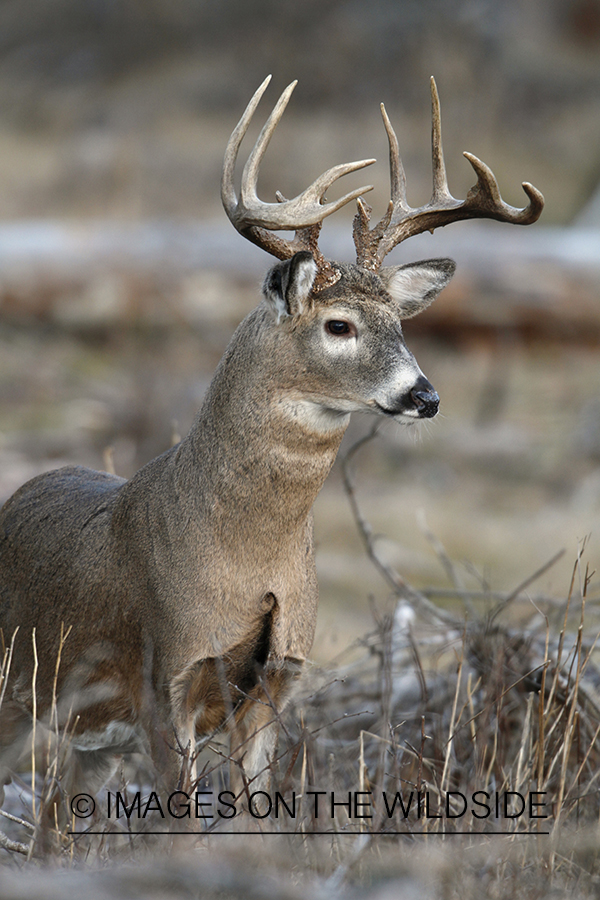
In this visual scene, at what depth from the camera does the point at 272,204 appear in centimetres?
374

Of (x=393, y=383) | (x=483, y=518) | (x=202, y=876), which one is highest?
(x=483, y=518)

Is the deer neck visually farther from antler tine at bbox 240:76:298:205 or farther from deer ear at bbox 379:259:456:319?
deer ear at bbox 379:259:456:319

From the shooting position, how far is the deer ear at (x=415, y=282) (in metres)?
4.30

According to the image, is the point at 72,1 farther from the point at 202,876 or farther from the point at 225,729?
the point at 202,876

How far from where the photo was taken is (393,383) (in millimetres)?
3748

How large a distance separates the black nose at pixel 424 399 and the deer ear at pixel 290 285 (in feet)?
1.63

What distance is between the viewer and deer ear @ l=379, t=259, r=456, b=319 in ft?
14.1

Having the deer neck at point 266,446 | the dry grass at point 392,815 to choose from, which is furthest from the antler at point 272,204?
the dry grass at point 392,815

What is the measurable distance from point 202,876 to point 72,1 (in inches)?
1039

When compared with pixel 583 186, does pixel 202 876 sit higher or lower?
lower

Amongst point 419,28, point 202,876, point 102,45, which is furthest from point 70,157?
point 202,876

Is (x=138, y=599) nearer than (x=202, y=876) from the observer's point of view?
No

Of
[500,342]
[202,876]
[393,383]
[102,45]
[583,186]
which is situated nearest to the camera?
[202,876]

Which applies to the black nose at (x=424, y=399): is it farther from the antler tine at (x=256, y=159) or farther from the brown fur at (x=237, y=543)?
the antler tine at (x=256, y=159)
